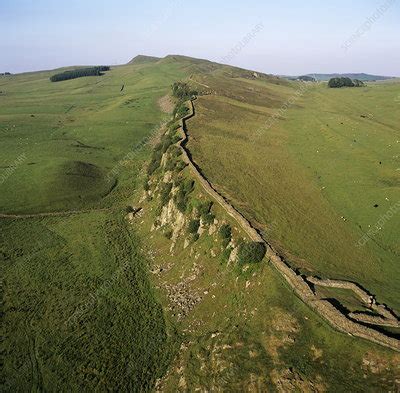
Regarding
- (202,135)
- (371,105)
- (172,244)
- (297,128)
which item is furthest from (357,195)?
(371,105)

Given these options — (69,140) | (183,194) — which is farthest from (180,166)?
(69,140)

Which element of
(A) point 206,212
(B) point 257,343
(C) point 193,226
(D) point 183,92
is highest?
(A) point 206,212

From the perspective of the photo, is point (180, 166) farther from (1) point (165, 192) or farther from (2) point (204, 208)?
(2) point (204, 208)

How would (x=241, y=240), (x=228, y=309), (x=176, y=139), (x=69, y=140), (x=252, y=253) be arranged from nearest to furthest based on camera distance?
(x=228, y=309), (x=252, y=253), (x=241, y=240), (x=176, y=139), (x=69, y=140)

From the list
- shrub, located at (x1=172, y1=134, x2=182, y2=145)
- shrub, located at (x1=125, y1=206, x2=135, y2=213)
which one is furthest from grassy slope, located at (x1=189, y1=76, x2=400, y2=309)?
shrub, located at (x1=125, y1=206, x2=135, y2=213)

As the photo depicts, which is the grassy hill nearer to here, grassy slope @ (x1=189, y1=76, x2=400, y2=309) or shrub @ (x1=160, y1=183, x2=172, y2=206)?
grassy slope @ (x1=189, y1=76, x2=400, y2=309)

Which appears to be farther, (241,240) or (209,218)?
(209,218)

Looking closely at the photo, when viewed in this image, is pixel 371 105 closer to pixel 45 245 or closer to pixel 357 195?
pixel 357 195

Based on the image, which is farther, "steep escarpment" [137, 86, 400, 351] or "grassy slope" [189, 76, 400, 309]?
"grassy slope" [189, 76, 400, 309]
